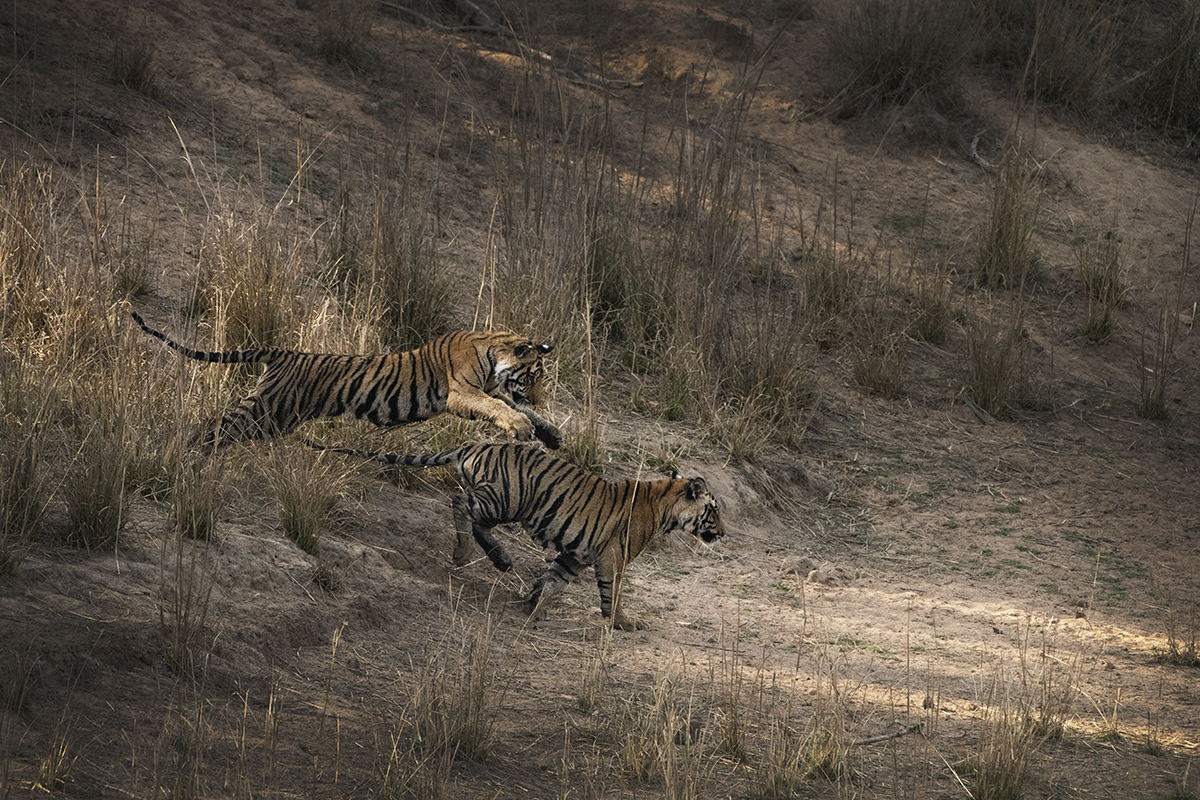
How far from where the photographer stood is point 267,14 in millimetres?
9820

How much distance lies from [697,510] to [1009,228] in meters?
5.11

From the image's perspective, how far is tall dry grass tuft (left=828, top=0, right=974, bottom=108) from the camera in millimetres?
10172

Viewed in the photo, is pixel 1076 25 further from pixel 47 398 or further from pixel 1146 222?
pixel 47 398

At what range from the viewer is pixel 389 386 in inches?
203

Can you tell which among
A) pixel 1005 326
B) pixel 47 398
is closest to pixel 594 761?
pixel 47 398

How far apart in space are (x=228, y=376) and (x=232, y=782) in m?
2.85

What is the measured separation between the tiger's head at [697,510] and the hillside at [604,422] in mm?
421

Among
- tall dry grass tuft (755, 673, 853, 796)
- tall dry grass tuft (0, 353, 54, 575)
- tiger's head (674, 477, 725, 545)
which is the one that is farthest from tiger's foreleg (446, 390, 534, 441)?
tall dry grass tuft (755, 673, 853, 796)

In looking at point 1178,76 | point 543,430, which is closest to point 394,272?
point 543,430

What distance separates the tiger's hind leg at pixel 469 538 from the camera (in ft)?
16.0

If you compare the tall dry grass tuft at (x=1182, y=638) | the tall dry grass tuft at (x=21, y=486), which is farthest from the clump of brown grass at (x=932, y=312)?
the tall dry grass tuft at (x=21, y=486)

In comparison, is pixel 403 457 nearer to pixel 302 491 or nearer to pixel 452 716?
pixel 302 491

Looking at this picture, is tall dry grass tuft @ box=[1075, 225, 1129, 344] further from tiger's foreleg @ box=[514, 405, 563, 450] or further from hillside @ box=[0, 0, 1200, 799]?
tiger's foreleg @ box=[514, 405, 563, 450]

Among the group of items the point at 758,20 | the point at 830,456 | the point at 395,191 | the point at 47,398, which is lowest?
the point at 830,456
